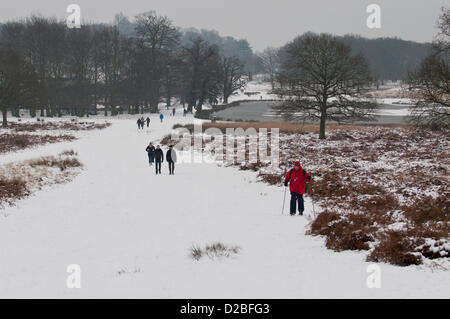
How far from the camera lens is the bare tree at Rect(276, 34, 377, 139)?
34000 millimetres

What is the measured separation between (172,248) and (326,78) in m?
28.3

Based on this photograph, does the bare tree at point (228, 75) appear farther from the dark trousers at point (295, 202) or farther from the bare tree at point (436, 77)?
the dark trousers at point (295, 202)

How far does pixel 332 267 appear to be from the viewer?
7707 millimetres

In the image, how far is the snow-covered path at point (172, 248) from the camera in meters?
6.86

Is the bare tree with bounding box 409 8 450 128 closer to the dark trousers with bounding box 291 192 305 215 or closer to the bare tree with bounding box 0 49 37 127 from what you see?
the dark trousers with bounding box 291 192 305 215

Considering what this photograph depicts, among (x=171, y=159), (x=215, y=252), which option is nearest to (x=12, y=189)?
(x=171, y=159)

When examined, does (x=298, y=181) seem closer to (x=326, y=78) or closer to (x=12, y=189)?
(x=12, y=189)

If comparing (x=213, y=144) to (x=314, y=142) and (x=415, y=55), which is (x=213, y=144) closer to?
(x=314, y=142)

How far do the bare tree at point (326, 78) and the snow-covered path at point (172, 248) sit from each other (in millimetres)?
17317

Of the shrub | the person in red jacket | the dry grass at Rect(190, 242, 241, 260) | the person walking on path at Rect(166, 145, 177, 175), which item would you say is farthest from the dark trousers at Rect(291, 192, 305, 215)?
the person walking on path at Rect(166, 145, 177, 175)

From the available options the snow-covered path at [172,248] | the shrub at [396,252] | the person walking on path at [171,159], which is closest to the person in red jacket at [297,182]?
the snow-covered path at [172,248]

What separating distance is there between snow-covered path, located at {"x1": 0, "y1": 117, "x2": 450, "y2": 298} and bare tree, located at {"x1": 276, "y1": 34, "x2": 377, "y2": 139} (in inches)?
682

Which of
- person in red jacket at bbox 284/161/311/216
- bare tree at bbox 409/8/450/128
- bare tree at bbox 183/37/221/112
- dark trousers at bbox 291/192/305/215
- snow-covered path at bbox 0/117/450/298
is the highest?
bare tree at bbox 183/37/221/112

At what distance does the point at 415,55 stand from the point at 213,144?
163217 millimetres
